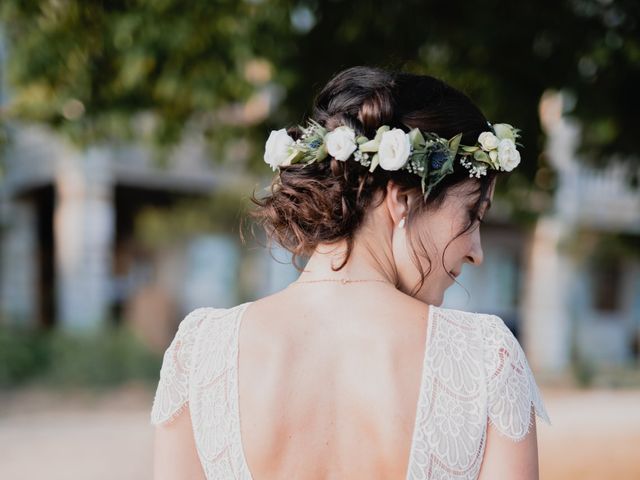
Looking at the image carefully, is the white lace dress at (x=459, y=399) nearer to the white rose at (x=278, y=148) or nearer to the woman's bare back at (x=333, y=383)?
the woman's bare back at (x=333, y=383)

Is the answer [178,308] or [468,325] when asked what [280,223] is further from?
[178,308]

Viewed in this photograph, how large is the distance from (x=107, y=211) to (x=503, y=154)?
11.7 meters

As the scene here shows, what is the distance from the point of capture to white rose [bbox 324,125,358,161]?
1395mm

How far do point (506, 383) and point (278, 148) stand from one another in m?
0.60

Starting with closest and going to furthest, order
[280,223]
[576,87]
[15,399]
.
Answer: [280,223]
[576,87]
[15,399]

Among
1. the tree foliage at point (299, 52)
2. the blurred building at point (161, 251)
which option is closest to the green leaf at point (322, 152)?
the tree foliage at point (299, 52)

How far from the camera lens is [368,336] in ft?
4.50

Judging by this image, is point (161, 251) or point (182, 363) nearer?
point (182, 363)

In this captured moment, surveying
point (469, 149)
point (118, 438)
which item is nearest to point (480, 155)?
point (469, 149)

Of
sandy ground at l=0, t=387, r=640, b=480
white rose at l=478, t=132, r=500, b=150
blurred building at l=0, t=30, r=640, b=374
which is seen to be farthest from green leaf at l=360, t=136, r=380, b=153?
blurred building at l=0, t=30, r=640, b=374

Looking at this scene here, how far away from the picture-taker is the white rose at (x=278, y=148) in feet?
5.01

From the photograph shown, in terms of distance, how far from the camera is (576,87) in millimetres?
5355

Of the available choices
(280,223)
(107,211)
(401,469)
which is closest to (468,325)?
(401,469)

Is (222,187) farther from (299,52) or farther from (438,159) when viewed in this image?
(438,159)
